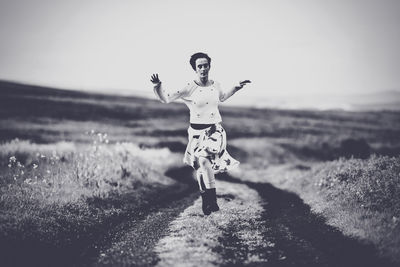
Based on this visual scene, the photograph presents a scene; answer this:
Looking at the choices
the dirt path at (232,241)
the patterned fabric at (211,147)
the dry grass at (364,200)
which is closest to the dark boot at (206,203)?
the dirt path at (232,241)

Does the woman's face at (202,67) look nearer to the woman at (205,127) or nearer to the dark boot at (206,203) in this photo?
the woman at (205,127)

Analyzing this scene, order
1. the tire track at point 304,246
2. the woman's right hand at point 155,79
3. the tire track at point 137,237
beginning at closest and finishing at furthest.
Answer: the tire track at point 304,246
the tire track at point 137,237
the woman's right hand at point 155,79

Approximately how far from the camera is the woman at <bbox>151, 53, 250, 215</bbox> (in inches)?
302

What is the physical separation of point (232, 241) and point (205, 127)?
291cm

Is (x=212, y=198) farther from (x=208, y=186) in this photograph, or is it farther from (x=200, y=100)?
(x=200, y=100)

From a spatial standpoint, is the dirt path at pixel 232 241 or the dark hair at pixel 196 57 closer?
the dirt path at pixel 232 241

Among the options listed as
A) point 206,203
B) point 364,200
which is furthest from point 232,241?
point 364,200

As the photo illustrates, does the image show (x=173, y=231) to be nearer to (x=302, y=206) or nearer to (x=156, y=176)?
(x=302, y=206)

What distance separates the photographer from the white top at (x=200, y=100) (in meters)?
7.71

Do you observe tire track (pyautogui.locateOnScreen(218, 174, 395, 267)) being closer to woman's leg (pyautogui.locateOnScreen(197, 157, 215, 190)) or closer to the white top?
woman's leg (pyautogui.locateOnScreen(197, 157, 215, 190))

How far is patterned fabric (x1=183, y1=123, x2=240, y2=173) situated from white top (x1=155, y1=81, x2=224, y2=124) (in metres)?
0.26

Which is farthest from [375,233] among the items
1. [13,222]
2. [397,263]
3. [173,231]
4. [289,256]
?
[13,222]

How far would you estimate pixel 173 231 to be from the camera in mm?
6594

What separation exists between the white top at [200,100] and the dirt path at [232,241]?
2.28 meters
